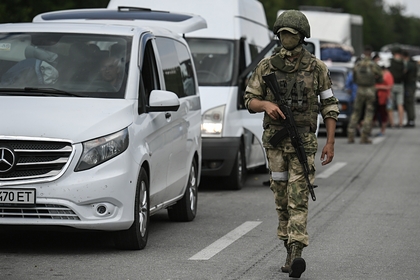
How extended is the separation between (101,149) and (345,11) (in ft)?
286

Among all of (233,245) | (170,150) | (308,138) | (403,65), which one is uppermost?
(308,138)

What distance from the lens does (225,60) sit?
13.4m

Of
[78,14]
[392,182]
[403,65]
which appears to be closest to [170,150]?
[78,14]

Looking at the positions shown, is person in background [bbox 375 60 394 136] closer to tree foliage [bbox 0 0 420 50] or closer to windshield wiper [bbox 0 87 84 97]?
tree foliage [bbox 0 0 420 50]

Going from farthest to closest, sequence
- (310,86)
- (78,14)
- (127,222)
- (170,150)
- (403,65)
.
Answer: (403,65) → (78,14) → (170,150) → (127,222) → (310,86)

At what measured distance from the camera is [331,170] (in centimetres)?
1622

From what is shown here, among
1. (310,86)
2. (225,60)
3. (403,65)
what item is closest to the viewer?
(310,86)

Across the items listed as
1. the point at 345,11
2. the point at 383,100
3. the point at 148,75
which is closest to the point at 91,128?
the point at 148,75

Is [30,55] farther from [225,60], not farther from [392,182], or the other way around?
[392,182]

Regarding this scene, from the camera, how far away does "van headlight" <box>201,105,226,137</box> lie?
1262cm

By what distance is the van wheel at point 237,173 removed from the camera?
12914 mm

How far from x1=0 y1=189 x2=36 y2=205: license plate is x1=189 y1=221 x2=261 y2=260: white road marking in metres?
1.30

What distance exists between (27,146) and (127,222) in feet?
3.09

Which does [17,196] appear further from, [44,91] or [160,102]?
[160,102]
